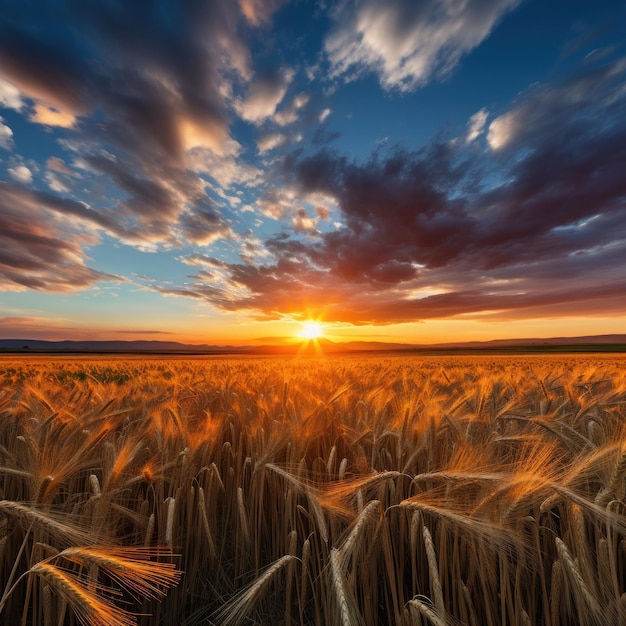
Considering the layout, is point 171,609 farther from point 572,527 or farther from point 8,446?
point 8,446

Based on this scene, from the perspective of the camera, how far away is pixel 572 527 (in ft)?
5.40

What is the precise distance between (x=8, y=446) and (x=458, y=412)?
398 centimetres

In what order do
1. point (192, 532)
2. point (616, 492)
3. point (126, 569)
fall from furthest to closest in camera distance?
point (192, 532), point (616, 492), point (126, 569)

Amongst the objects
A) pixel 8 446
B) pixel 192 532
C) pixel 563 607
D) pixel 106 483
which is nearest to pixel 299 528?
pixel 192 532

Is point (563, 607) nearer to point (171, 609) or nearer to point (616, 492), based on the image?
point (616, 492)

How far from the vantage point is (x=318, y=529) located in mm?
2078

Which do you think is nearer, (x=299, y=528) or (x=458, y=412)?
(x=299, y=528)

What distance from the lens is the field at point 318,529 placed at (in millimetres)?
1346

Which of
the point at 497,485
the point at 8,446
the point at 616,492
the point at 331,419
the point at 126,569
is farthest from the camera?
the point at 331,419

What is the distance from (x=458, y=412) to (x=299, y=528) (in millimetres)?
1938

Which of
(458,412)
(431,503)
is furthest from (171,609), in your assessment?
(458,412)

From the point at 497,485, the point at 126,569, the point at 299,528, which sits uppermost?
the point at 497,485

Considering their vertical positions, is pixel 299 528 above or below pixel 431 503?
below

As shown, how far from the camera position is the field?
1.35 m
